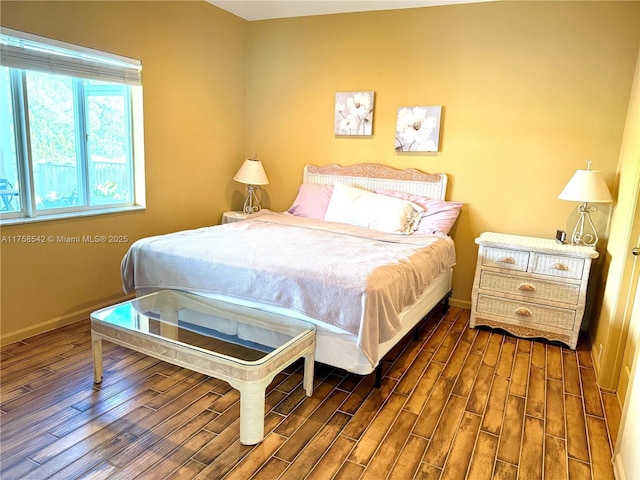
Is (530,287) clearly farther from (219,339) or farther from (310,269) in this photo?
(219,339)

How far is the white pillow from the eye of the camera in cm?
364

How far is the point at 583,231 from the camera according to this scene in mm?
3506

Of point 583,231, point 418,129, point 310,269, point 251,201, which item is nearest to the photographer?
point 310,269

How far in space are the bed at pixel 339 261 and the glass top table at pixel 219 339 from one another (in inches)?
4.1

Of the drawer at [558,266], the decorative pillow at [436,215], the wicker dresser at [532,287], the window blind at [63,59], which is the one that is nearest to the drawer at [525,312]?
the wicker dresser at [532,287]

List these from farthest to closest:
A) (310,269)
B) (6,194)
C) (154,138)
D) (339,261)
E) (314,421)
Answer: (154,138) < (6,194) < (339,261) < (310,269) < (314,421)

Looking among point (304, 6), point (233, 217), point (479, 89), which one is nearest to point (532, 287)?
point (479, 89)

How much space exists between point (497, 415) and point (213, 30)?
3906 millimetres

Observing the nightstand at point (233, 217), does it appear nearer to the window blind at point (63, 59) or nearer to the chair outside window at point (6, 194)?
the window blind at point (63, 59)

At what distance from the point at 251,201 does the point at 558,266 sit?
2.96 meters

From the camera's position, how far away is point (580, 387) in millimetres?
2688

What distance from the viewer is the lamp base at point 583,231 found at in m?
3.41

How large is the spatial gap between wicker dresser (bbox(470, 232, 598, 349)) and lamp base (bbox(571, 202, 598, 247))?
13cm

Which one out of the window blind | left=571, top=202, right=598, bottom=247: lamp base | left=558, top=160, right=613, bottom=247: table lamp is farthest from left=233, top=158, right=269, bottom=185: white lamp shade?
left=571, top=202, right=598, bottom=247: lamp base
